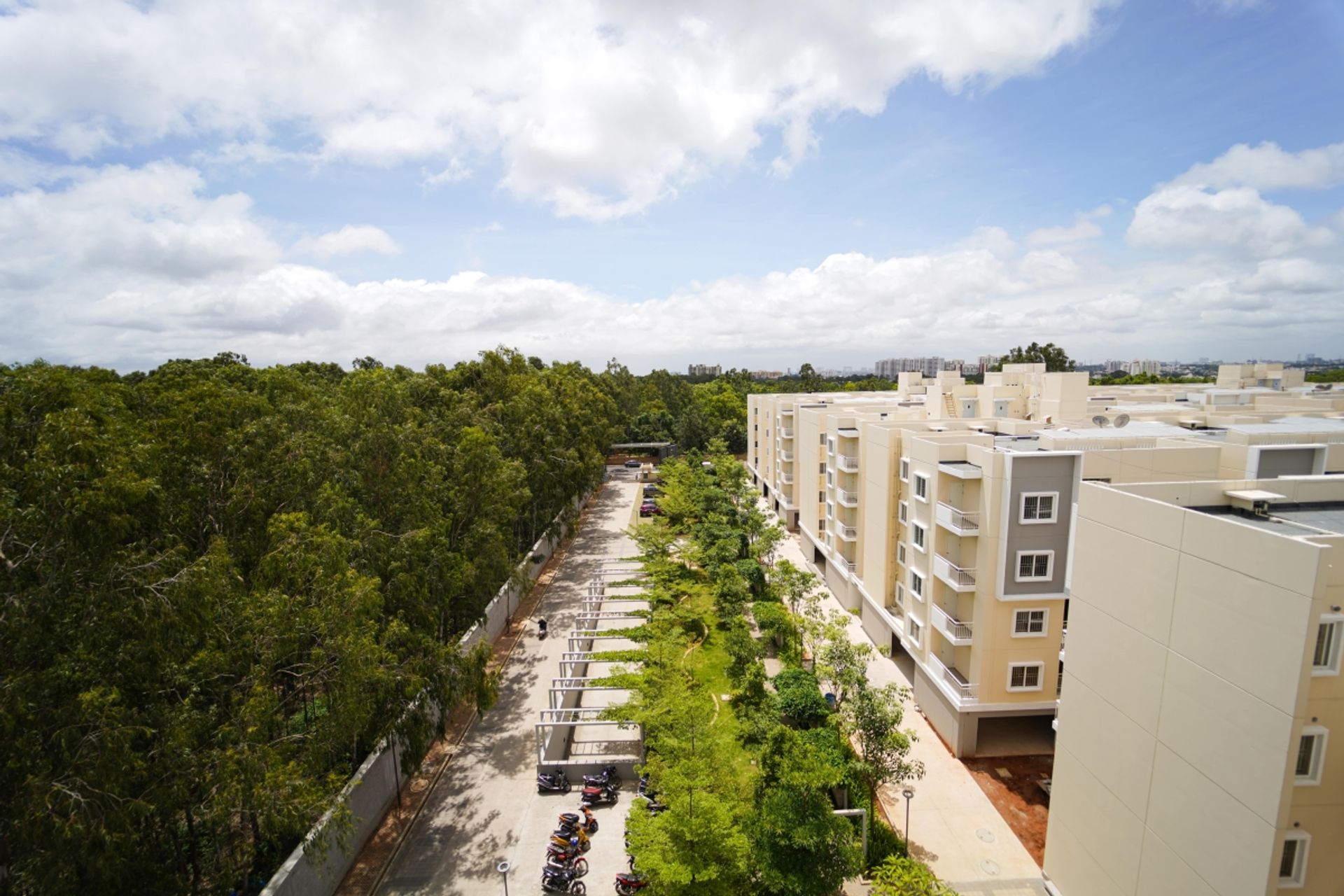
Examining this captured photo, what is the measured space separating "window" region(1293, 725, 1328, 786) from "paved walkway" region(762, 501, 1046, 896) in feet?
22.0

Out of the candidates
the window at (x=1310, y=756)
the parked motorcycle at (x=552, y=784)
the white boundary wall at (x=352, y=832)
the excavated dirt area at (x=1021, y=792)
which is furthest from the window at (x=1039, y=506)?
the white boundary wall at (x=352, y=832)

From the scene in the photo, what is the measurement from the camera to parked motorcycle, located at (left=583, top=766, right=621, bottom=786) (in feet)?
54.9

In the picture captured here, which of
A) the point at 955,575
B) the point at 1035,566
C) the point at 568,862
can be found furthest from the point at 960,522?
the point at 568,862

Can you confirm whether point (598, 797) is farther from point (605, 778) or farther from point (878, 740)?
point (878, 740)

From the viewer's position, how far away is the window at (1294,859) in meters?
8.57

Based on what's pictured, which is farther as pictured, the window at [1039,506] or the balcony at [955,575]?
the balcony at [955,575]

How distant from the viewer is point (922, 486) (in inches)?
782

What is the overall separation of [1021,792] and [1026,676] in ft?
9.90

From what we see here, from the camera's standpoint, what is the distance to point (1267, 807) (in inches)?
325

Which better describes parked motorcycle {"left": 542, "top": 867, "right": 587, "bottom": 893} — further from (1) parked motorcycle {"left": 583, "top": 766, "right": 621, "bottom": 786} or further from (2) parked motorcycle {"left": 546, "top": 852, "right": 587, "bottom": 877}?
(1) parked motorcycle {"left": 583, "top": 766, "right": 621, "bottom": 786}

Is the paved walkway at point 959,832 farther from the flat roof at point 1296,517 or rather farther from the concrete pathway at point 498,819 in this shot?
the flat roof at point 1296,517

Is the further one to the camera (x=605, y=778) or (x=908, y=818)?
(x=605, y=778)

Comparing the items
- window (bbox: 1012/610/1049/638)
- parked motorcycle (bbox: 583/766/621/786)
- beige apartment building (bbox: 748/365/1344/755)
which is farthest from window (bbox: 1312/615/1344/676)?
parked motorcycle (bbox: 583/766/621/786)

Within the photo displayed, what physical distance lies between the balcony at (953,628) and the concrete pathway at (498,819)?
1033cm
